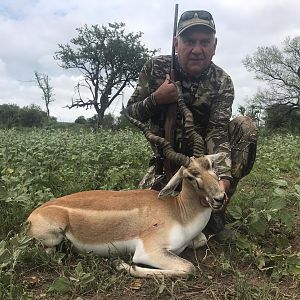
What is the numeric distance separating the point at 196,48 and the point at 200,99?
1.72 ft

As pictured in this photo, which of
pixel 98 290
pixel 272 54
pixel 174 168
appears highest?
pixel 272 54

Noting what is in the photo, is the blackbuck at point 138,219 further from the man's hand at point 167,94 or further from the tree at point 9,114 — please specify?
the tree at point 9,114

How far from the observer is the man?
423cm

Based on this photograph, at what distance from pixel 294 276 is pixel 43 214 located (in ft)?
6.17

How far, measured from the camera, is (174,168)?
166 inches

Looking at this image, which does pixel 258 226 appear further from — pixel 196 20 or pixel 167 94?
pixel 196 20

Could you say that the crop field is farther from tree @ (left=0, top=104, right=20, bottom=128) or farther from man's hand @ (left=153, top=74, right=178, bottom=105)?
tree @ (left=0, top=104, right=20, bottom=128)

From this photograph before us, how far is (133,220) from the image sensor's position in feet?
11.5

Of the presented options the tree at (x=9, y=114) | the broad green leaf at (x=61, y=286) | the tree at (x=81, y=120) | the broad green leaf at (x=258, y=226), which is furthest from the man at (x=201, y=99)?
the tree at (x=81, y=120)

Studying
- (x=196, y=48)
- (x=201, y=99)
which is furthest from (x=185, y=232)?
(x=196, y=48)

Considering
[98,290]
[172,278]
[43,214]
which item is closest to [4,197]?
[43,214]

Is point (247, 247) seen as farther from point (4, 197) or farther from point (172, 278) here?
point (4, 197)

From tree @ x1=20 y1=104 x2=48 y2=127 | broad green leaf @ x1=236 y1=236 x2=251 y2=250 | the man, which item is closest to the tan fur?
broad green leaf @ x1=236 y1=236 x2=251 y2=250

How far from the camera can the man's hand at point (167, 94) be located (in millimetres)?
4145
